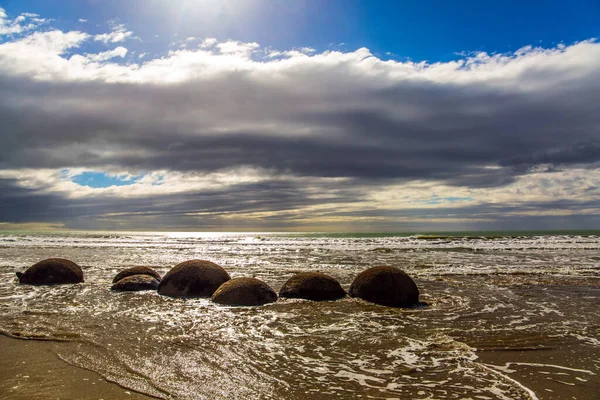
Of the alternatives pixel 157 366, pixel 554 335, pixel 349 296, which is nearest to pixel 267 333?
pixel 157 366

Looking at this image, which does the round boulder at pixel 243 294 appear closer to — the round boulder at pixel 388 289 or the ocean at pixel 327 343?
the ocean at pixel 327 343

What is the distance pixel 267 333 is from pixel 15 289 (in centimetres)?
982

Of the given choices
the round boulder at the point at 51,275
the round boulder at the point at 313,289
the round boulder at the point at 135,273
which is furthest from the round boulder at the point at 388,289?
the round boulder at the point at 51,275

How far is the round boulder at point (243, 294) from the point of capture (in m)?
10.8

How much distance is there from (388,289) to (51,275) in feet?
37.6

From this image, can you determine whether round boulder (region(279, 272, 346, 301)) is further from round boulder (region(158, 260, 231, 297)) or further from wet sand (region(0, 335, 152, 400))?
wet sand (region(0, 335, 152, 400))

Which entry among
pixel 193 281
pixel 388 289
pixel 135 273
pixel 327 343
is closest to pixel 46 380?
pixel 327 343

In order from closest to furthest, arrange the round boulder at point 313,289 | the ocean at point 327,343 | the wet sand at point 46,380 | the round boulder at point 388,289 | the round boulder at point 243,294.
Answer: the wet sand at point 46,380, the ocean at point 327,343, the round boulder at point 243,294, the round boulder at point 388,289, the round boulder at point 313,289

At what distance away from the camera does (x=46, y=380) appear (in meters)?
5.45

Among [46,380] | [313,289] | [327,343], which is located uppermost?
[313,289]

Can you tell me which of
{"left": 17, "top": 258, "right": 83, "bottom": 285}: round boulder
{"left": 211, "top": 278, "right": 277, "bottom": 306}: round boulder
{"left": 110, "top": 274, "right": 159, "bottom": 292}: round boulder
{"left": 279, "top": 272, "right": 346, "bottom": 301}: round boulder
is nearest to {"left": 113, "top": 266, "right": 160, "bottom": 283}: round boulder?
{"left": 110, "top": 274, "right": 159, "bottom": 292}: round boulder

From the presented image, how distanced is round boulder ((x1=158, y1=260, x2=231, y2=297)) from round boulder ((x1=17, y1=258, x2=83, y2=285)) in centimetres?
422

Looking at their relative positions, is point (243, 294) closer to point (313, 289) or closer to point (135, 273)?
point (313, 289)

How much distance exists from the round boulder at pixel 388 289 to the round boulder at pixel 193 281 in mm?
4177
